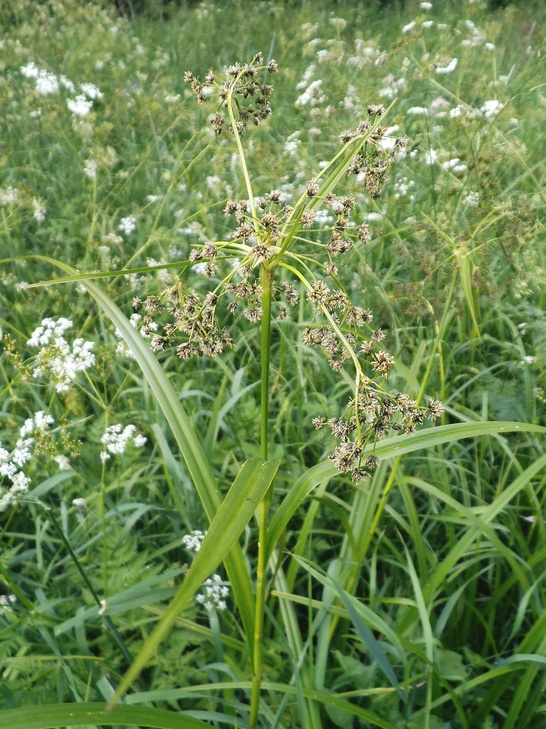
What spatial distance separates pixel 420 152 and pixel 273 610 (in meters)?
2.64

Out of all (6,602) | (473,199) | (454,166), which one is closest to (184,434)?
(6,602)

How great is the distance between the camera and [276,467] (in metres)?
0.96

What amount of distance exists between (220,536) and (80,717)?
374 mm

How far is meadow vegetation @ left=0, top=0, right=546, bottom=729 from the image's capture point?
1028mm

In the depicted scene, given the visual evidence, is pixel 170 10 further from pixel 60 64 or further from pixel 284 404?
pixel 284 404

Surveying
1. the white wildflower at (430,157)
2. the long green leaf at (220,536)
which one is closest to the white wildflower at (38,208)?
the white wildflower at (430,157)

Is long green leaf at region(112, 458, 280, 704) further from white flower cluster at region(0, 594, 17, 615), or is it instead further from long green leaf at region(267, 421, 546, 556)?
white flower cluster at region(0, 594, 17, 615)

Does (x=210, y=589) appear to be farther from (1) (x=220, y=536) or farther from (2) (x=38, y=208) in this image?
(2) (x=38, y=208)

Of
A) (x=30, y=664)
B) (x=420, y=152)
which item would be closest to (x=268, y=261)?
(x=30, y=664)

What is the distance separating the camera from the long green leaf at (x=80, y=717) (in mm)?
892

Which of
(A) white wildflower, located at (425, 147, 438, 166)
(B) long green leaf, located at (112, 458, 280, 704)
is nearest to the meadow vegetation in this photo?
(B) long green leaf, located at (112, 458, 280, 704)

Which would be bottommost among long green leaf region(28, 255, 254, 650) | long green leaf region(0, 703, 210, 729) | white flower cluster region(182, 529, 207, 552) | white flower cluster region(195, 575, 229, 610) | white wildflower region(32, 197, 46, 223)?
white flower cluster region(195, 575, 229, 610)

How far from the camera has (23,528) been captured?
2045mm

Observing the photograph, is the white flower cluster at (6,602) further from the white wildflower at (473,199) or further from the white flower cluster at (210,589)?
the white wildflower at (473,199)
